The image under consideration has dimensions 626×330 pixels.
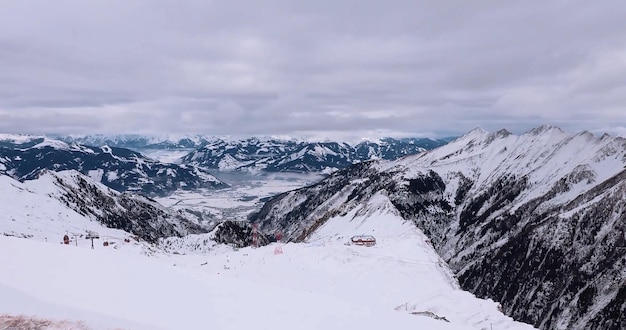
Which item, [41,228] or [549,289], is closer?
[41,228]

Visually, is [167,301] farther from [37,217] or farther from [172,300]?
[37,217]

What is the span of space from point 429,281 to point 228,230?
136 meters

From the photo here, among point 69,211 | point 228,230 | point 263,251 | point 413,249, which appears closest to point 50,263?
point 263,251

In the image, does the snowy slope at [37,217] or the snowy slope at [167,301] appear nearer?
the snowy slope at [167,301]

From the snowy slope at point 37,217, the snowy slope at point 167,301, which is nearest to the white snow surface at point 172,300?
the snowy slope at point 167,301

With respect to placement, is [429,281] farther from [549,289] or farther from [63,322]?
[549,289]

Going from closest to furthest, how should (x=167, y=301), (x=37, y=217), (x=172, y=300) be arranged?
1. (x=167, y=301)
2. (x=172, y=300)
3. (x=37, y=217)

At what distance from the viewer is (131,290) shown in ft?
62.1

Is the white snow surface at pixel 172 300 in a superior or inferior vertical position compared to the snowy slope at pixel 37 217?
superior

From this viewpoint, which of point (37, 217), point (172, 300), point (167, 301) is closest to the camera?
point (167, 301)

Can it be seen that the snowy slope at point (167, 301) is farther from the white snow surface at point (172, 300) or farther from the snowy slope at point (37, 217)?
the snowy slope at point (37, 217)

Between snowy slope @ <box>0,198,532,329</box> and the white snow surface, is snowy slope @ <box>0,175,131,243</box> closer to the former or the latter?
the white snow surface

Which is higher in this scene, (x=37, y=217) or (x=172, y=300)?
(x=172, y=300)

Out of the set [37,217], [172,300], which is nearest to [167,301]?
[172,300]
